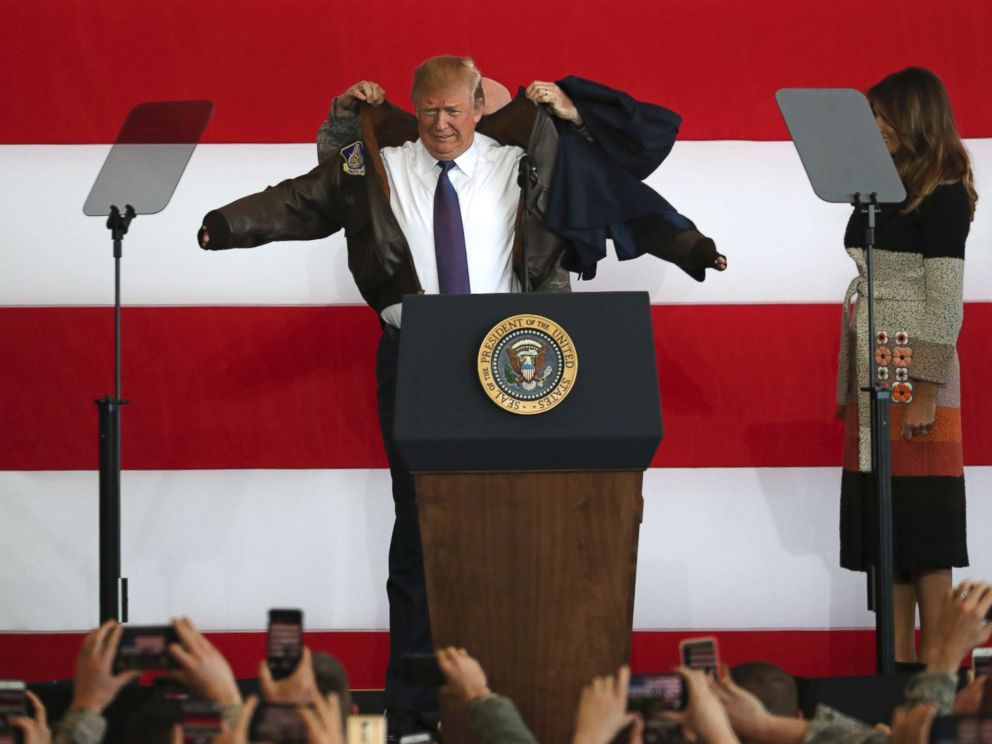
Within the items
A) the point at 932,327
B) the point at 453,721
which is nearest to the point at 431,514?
the point at 453,721

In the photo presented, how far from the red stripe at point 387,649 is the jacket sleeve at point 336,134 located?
48.6 inches

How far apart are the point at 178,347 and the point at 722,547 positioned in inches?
57.2

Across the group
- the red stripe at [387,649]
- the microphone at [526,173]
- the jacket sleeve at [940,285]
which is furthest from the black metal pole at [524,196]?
the red stripe at [387,649]

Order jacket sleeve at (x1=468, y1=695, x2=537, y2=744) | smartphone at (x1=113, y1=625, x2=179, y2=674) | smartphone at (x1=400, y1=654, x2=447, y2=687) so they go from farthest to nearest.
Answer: smartphone at (x1=400, y1=654, x2=447, y2=687) < smartphone at (x1=113, y1=625, x2=179, y2=674) < jacket sleeve at (x1=468, y1=695, x2=537, y2=744)

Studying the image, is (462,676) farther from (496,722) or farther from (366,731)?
(366,731)

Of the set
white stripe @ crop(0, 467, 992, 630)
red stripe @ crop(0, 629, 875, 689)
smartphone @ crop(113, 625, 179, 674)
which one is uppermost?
white stripe @ crop(0, 467, 992, 630)

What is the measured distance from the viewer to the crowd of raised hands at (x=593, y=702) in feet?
5.69

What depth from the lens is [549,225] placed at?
318cm

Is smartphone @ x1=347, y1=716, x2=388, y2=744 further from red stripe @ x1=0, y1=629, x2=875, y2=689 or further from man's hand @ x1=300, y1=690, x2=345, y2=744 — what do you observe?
red stripe @ x1=0, y1=629, x2=875, y2=689

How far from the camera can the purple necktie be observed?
3.16 meters

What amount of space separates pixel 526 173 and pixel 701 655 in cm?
124

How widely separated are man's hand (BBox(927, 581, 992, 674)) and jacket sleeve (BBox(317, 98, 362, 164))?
5.93ft

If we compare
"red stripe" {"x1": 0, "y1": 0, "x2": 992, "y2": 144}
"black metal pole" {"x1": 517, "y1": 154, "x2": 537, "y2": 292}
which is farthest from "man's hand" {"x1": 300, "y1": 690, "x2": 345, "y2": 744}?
"red stripe" {"x1": 0, "y1": 0, "x2": 992, "y2": 144}

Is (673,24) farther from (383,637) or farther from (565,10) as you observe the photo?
(383,637)
